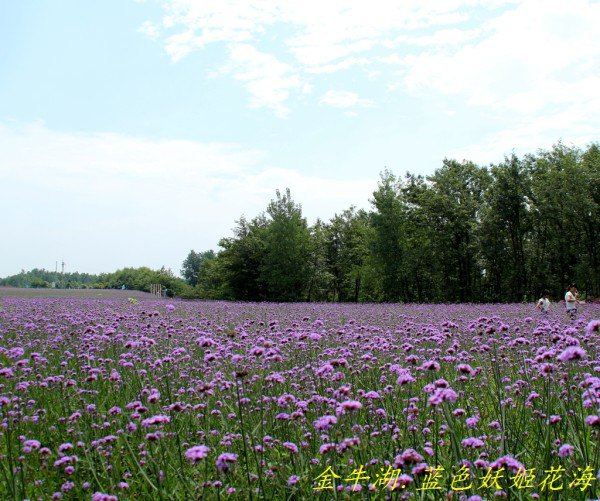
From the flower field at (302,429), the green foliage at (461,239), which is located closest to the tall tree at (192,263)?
the green foliage at (461,239)

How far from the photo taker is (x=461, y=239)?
4791 centimetres

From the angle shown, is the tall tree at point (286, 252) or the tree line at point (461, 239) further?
the tall tree at point (286, 252)

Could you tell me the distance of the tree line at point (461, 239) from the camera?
40.9 metres

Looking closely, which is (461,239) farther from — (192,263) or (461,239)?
(192,263)

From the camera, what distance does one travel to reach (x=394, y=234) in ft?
142

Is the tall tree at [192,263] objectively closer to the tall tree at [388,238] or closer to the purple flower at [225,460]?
the tall tree at [388,238]

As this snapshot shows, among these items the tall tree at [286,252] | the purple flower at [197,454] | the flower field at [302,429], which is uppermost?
the tall tree at [286,252]

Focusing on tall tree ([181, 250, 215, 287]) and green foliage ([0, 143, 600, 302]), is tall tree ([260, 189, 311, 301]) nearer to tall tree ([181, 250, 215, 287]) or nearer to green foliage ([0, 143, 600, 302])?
green foliage ([0, 143, 600, 302])

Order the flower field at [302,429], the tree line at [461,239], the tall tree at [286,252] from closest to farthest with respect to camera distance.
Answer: the flower field at [302,429], the tree line at [461,239], the tall tree at [286,252]

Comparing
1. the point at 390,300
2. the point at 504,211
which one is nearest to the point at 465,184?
the point at 504,211

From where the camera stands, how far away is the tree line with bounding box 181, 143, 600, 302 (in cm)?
4088

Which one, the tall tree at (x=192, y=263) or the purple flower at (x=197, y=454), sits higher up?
the tall tree at (x=192, y=263)

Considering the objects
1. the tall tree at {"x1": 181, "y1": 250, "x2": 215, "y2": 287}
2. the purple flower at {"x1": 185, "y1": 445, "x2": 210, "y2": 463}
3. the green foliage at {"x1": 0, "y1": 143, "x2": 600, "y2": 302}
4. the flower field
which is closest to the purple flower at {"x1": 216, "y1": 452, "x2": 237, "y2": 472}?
the flower field

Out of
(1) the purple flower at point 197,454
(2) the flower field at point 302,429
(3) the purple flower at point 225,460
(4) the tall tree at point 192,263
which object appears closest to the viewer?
(1) the purple flower at point 197,454
